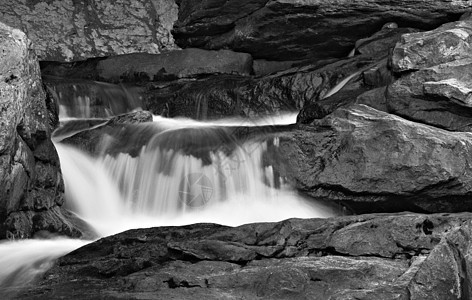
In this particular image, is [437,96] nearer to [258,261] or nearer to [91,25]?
[258,261]

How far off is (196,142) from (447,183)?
2966 millimetres

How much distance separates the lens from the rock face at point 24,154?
7062mm

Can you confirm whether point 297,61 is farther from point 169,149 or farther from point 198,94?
point 169,149

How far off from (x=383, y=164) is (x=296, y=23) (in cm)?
572

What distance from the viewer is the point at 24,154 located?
7461mm

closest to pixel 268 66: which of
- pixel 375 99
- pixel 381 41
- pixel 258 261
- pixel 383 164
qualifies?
pixel 381 41

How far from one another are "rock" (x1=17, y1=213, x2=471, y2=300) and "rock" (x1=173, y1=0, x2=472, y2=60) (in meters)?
7.31

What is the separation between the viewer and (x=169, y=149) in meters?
9.02

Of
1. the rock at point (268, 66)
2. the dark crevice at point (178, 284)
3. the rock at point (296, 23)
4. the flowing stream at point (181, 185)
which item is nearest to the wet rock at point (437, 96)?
the flowing stream at point (181, 185)

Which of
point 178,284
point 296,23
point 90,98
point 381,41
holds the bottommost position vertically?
point 178,284

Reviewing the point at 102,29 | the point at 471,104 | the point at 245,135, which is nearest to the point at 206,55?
the point at 102,29

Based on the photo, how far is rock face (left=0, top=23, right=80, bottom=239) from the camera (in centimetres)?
706

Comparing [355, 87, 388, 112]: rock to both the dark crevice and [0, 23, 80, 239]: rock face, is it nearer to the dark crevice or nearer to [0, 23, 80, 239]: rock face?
[0, 23, 80, 239]: rock face

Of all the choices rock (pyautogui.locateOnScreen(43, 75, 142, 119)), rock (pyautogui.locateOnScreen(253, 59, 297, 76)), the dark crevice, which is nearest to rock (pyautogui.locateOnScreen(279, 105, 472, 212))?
the dark crevice
